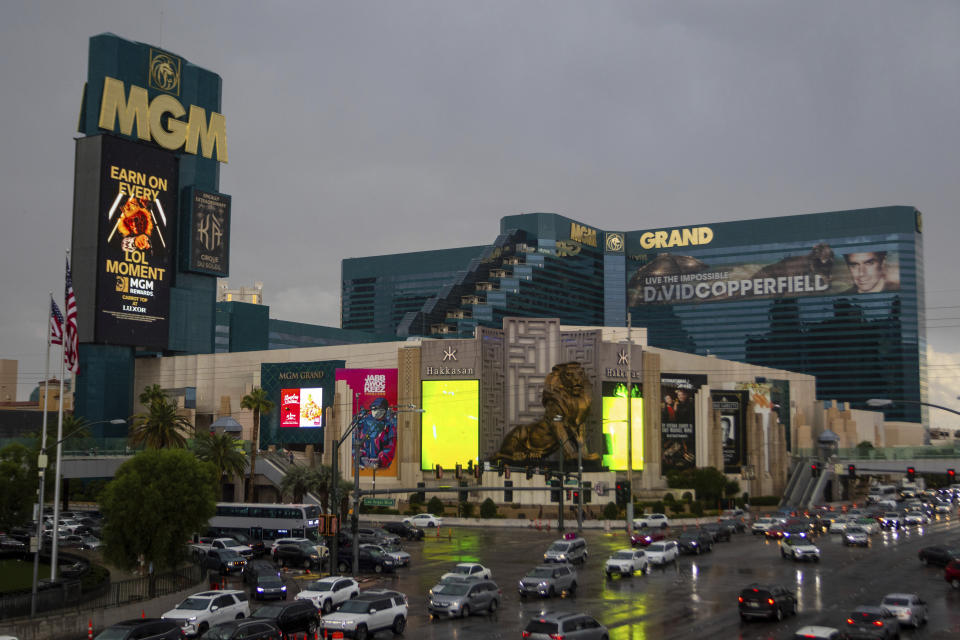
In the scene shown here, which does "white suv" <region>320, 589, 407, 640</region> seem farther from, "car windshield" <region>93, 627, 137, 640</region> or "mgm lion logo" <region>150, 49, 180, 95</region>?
"mgm lion logo" <region>150, 49, 180, 95</region>

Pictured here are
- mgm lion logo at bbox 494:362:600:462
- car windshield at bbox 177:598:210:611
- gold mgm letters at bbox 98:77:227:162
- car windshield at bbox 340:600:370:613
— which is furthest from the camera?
gold mgm letters at bbox 98:77:227:162

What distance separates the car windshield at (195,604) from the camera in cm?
3931

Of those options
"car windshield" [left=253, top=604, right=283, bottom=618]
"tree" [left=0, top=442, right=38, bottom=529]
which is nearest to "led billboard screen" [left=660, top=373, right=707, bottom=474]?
"tree" [left=0, top=442, right=38, bottom=529]

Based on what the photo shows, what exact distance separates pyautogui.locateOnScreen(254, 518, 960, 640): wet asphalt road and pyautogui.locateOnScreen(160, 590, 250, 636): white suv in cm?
686

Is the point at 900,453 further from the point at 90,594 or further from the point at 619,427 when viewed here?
the point at 90,594

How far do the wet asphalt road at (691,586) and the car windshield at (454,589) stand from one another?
3.99 feet

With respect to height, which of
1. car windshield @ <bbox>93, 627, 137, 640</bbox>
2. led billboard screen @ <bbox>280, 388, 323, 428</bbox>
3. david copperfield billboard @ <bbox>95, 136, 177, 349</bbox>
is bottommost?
car windshield @ <bbox>93, 627, 137, 640</bbox>

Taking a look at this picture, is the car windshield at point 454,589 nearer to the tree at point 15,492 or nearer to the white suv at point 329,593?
the white suv at point 329,593

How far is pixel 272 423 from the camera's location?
126062 millimetres

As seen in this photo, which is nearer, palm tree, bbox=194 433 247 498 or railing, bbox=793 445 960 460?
palm tree, bbox=194 433 247 498

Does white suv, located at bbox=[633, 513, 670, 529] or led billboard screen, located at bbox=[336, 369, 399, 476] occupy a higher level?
led billboard screen, located at bbox=[336, 369, 399, 476]

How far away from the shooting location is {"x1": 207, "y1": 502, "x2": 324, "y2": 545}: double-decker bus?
73.1 m

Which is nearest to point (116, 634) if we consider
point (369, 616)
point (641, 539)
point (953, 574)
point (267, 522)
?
point (369, 616)

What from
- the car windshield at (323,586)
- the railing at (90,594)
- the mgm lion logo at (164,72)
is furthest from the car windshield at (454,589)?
the mgm lion logo at (164,72)
